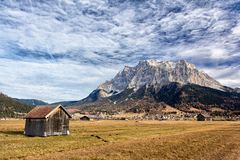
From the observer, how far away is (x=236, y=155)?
108 feet

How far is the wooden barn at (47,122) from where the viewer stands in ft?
204

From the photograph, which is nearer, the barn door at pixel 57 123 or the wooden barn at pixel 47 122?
the wooden barn at pixel 47 122

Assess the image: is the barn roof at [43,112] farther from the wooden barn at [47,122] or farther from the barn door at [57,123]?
the barn door at [57,123]

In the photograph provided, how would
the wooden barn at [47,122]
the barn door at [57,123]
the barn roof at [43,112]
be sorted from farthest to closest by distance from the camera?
the barn door at [57,123], the barn roof at [43,112], the wooden barn at [47,122]

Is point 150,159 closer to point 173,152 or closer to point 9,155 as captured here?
point 173,152

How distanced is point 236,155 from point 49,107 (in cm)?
4221

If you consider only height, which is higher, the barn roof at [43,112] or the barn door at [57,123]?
the barn roof at [43,112]

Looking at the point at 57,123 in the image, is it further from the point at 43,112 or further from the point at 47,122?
the point at 43,112

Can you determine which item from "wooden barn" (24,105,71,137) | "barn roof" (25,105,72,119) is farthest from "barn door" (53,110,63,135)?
"barn roof" (25,105,72,119)

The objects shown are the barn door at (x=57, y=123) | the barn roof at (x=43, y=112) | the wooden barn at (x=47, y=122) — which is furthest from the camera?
the barn door at (x=57, y=123)

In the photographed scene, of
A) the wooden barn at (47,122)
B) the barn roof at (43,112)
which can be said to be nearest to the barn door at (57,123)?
the wooden barn at (47,122)

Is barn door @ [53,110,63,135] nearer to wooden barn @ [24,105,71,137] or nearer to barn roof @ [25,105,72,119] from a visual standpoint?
wooden barn @ [24,105,71,137]

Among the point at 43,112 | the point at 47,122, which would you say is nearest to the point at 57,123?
the point at 47,122

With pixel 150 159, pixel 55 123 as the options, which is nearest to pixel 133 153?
pixel 150 159
